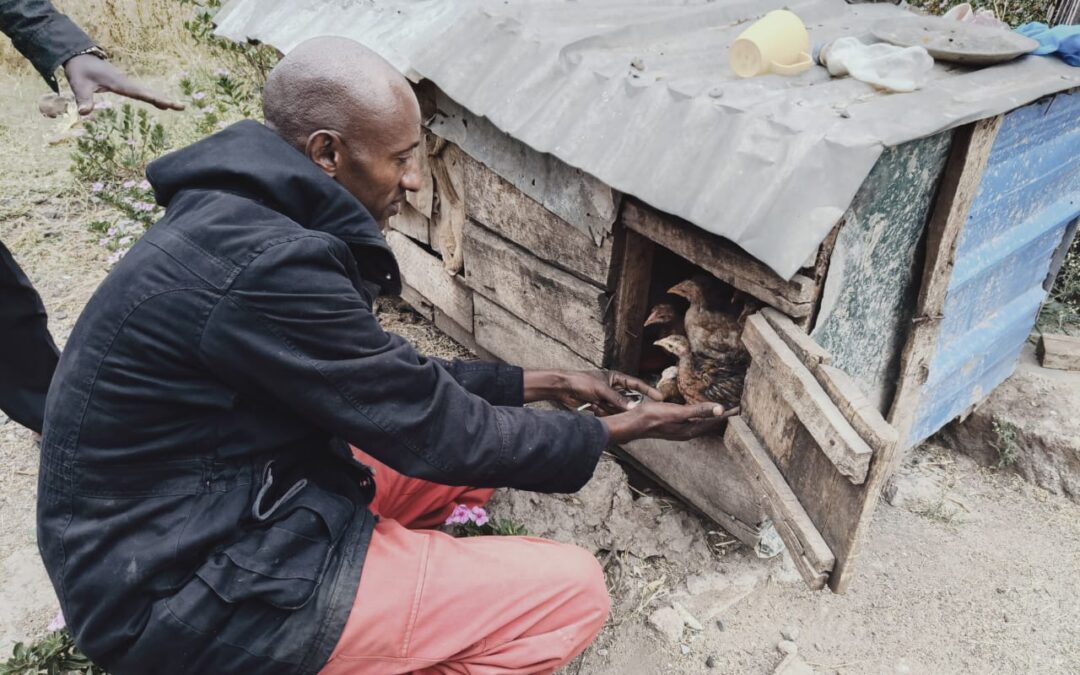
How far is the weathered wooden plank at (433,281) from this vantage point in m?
3.81

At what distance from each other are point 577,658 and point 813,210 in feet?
5.27

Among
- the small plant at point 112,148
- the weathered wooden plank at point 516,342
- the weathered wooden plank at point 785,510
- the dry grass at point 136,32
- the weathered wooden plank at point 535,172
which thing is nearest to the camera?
the weathered wooden plank at point 785,510

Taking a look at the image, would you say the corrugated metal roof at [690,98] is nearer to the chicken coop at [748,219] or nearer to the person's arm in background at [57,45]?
the chicken coop at [748,219]

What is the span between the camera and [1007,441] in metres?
3.61

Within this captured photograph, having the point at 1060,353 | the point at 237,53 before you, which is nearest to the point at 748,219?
the point at 1060,353

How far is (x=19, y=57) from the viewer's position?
7.34 meters

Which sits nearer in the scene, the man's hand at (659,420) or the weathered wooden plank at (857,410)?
the weathered wooden plank at (857,410)

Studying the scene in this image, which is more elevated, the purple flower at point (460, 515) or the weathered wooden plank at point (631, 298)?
the weathered wooden plank at point (631, 298)

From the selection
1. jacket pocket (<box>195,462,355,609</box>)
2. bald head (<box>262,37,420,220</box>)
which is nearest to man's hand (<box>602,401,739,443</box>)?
jacket pocket (<box>195,462,355,609</box>)

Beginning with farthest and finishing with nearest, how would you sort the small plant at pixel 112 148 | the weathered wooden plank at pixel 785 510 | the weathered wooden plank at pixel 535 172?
the small plant at pixel 112 148
the weathered wooden plank at pixel 535 172
the weathered wooden plank at pixel 785 510

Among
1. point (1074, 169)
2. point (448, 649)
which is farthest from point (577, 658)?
point (1074, 169)

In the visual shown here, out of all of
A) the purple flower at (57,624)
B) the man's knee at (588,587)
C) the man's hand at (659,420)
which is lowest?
the purple flower at (57,624)

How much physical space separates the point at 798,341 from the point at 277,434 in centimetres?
134

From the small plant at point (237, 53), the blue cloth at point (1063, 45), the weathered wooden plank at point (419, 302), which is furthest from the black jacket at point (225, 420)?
the small plant at point (237, 53)
